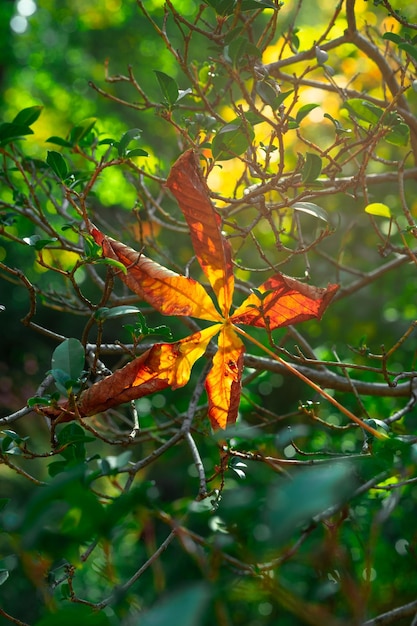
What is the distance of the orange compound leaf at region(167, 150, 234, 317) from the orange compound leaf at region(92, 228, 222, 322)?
4 cm

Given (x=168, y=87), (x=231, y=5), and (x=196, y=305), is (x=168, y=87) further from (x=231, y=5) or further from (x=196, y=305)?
(x=196, y=305)

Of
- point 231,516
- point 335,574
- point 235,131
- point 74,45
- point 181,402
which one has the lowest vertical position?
point 181,402

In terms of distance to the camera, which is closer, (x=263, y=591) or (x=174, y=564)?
(x=263, y=591)

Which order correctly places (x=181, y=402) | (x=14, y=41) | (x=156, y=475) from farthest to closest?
(x=14, y=41) → (x=156, y=475) → (x=181, y=402)

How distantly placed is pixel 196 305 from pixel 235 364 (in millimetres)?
109

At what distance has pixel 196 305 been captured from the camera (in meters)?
1.02

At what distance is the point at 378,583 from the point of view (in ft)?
5.99

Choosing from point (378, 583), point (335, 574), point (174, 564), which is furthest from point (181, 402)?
point (335, 574)

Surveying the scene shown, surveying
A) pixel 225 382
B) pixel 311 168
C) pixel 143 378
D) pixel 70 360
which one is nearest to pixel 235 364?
pixel 225 382

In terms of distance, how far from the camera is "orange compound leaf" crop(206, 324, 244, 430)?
102cm

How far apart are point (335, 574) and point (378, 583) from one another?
49.2 inches

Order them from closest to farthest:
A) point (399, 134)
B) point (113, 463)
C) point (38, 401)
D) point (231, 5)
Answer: point (113, 463), point (38, 401), point (231, 5), point (399, 134)

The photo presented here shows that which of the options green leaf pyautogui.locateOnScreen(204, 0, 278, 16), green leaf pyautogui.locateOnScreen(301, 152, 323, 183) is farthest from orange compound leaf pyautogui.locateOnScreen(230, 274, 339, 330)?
green leaf pyautogui.locateOnScreen(204, 0, 278, 16)

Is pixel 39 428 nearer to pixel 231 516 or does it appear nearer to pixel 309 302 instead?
pixel 309 302
